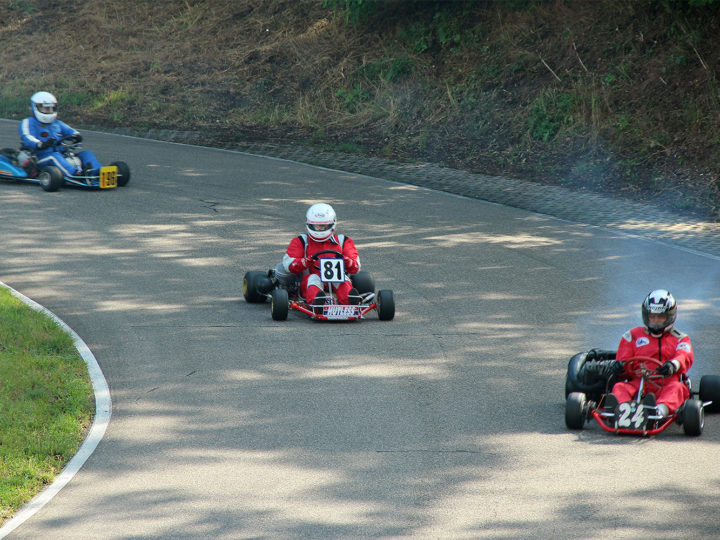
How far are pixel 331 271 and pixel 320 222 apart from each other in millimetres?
611

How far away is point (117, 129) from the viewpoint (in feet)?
80.5

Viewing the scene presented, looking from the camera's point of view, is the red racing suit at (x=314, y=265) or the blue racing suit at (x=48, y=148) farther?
the blue racing suit at (x=48, y=148)

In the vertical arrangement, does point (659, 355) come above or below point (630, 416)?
above

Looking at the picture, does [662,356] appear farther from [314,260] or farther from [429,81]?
[429,81]

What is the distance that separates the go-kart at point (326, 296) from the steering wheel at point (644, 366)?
3.43 meters

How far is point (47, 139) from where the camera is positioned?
18.0m

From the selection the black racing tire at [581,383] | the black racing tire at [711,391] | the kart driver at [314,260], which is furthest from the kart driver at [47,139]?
the black racing tire at [711,391]

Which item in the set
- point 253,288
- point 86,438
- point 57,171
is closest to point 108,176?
point 57,171

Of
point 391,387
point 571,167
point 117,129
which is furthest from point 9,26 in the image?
point 391,387

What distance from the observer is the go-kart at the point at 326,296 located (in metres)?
11.3

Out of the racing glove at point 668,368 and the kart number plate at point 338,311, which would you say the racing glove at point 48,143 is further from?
the racing glove at point 668,368

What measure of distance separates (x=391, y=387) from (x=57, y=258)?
6784 mm

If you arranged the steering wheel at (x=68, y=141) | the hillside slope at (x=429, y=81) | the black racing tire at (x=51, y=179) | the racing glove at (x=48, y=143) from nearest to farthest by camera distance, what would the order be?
the black racing tire at (x=51, y=179), the racing glove at (x=48, y=143), the steering wheel at (x=68, y=141), the hillside slope at (x=429, y=81)

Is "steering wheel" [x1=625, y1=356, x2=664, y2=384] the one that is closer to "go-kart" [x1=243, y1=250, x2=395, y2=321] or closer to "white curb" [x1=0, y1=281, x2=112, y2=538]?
"go-kart" [x1=243, y1=250, x2=395, y2=321]
